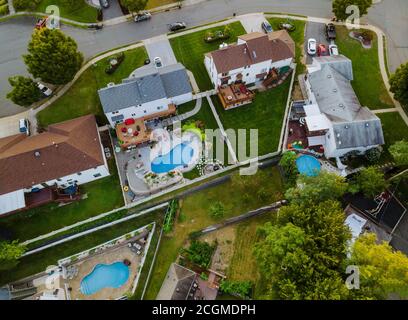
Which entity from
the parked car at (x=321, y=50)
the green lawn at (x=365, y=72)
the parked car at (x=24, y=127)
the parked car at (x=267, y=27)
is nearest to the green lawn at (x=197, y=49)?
the parked car at (x=267, y=27)

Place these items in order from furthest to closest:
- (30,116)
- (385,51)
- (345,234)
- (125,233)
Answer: (385,51) < (30,116) < (125,233) < (345,234)

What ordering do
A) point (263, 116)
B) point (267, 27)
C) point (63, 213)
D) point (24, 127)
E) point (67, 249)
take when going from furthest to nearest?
point (267, 27), point (263, 116), point (24, 127), point (63, 213), point (67, 249)

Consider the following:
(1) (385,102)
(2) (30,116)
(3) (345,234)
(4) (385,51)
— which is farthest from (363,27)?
(2) (30,116)

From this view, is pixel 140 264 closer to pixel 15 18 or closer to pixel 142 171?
→ pixel 142 171

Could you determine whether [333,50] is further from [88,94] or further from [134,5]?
[88,94]

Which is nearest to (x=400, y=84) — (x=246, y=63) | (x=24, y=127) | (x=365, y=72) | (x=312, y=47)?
(x=365, y=72)

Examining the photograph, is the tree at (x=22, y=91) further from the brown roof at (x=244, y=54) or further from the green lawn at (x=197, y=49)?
the brown roof at (x=244, y=54)
